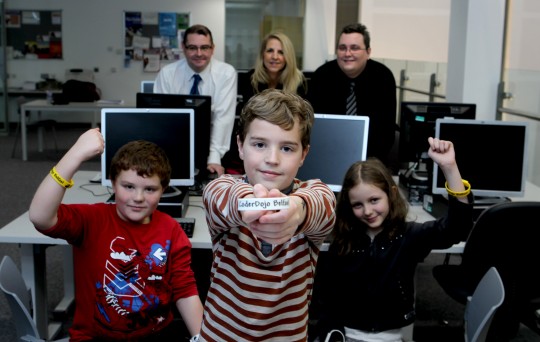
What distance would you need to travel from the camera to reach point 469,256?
2.36 metres

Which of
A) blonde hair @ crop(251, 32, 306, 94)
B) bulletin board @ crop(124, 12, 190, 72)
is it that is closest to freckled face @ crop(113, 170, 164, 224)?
blonde hair @ crop(251, 32, 306, 94)

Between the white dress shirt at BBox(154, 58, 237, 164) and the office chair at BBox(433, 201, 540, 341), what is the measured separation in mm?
1413

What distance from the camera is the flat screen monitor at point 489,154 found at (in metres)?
2.75

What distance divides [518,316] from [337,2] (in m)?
6.58

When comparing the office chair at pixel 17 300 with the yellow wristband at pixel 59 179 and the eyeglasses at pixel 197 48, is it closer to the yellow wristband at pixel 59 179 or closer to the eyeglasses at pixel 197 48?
the yellow wristband at pixel 59 179

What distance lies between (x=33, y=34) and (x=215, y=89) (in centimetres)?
771

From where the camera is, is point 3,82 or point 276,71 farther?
point 3,82

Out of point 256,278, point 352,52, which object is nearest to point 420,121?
point 352,52

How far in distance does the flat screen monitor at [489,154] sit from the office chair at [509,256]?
0.46 metres

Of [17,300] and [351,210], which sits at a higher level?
→ [351,210]

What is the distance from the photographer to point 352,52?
326cm

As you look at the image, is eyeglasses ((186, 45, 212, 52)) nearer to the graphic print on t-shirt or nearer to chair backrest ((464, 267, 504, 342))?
the graphic print on t-shirt

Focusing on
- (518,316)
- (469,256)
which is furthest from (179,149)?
(518,316)

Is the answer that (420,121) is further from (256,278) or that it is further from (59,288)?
(59,288)
